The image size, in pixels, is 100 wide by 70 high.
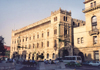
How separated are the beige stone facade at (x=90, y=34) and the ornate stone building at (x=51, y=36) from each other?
4350mm

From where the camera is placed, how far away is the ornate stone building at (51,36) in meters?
44.2

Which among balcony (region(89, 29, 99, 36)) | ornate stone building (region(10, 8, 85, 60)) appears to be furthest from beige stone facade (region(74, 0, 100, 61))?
ornate stone building (region(10, 8, 85, 60))

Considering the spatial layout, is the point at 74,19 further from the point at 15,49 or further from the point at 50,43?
the point at 15,49

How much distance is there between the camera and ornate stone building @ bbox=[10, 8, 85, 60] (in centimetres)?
4416

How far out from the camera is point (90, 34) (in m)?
37.7

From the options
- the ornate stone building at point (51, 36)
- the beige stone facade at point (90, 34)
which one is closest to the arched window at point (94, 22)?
the beige stone facade at point (90, 34)

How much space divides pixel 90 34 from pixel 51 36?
15089 millimetres

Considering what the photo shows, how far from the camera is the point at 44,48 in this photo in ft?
167

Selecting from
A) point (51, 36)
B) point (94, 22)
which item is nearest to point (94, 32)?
point (94, 22)

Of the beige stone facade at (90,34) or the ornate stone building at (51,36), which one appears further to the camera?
the ornate stone building at (51,36)

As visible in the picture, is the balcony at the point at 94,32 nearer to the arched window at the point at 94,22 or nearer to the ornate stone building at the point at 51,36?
the arched window at the point at 94,22

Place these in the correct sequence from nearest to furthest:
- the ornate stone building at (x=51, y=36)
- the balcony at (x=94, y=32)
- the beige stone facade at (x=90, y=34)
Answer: the balcony at (x=94, y=32) → the beige stone facade at (x=90, y=34) → the ornate stone building at (x=51, y=36)

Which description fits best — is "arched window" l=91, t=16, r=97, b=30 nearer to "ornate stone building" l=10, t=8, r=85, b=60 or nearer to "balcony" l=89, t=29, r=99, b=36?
"balcony" l=89, t=29, r=99, b=36

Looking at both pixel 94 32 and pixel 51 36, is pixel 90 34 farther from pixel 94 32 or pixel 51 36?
pixel 51 36
